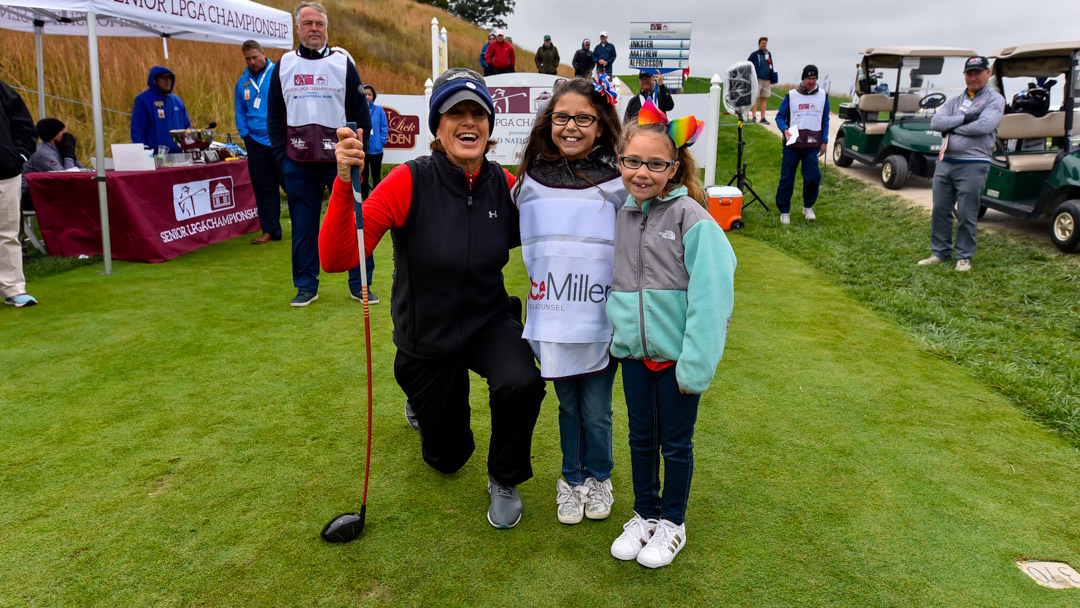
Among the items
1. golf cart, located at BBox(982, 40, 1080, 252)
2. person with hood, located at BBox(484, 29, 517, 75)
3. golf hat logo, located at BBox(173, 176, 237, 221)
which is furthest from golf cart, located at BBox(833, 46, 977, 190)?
golf hat logo, located at BBox(173, 176, 237, 221)

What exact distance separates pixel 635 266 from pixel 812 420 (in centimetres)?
172

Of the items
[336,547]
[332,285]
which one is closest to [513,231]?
[336,547]

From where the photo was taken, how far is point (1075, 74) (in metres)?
7.13

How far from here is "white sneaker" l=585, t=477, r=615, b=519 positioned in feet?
8.20

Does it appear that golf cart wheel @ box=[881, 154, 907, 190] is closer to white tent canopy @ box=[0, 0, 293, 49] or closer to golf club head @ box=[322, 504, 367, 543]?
white tent canopy @ box=[0, 0, 293, 49]

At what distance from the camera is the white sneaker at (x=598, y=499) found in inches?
98.4

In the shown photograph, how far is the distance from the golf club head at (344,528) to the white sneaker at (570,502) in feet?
2.32

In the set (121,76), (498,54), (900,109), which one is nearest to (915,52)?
(900,109)

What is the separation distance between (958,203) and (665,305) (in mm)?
5542

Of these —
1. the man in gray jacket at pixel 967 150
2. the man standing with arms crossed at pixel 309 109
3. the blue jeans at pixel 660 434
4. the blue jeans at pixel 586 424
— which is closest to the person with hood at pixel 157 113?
the man standing with arms crossed at pixel 309 109

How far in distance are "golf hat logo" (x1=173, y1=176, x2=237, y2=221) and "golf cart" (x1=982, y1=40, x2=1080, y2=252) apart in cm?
855

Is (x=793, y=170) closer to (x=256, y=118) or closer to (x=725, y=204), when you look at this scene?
(x=725, y=204)

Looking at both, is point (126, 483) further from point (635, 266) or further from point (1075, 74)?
point (1075, 74)

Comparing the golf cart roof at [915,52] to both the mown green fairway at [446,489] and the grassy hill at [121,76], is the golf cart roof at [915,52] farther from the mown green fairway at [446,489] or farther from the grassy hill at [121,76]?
the grassy hill at [121,76]
